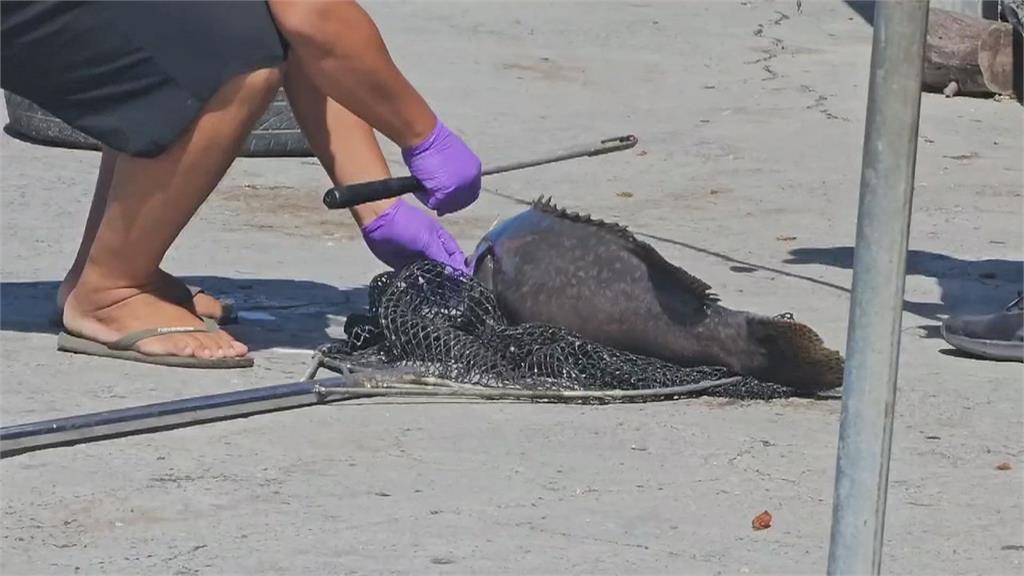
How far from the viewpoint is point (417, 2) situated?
34.5 feet

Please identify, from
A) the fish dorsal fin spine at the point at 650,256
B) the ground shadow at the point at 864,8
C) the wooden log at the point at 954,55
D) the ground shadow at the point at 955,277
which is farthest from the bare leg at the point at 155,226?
the ground shadow at the point at 864,8

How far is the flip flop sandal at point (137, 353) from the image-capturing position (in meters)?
4.45

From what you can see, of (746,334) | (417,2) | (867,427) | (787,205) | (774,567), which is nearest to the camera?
(867,427)

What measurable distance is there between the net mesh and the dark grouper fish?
4cm

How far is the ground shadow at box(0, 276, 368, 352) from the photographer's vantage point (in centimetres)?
482

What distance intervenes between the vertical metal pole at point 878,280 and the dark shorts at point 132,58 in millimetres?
2177

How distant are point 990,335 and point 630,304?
0.96 m

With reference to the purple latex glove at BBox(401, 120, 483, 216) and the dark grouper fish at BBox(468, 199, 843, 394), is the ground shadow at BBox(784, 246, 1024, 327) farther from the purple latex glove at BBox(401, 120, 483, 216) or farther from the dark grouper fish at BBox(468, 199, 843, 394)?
the purple latex glove at BBox(401, 120, 483, 216)

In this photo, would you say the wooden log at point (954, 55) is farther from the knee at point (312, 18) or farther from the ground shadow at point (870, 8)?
the knee at point (312, 18)

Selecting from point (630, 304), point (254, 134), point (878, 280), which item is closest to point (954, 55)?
point (254, 134)

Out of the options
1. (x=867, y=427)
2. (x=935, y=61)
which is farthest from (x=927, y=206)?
(x=867, y=427)

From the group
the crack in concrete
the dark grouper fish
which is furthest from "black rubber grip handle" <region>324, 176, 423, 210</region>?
the crack in concrete

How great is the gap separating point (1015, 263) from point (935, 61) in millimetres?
3121

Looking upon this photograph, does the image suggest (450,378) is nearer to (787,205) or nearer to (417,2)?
(787,205)
